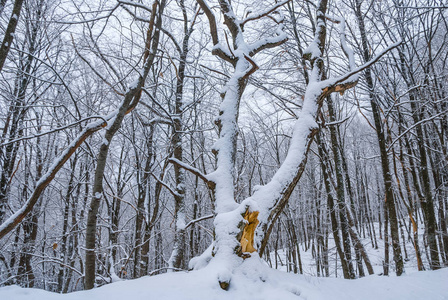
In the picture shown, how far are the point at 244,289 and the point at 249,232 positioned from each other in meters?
0.70

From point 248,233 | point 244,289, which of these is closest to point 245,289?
point 244,289

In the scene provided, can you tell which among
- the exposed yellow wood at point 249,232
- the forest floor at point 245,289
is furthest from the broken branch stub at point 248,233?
the forest floor at point 245,289

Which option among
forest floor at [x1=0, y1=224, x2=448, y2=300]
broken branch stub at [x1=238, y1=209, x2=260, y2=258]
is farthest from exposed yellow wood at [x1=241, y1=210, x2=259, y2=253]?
forest floor at [x1=0, y1=224, x2=448, y2=300]

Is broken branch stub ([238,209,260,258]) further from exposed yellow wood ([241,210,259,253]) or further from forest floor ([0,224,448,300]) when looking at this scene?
forest floor ([0,224,448,300])

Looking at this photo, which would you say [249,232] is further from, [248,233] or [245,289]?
[245,289]

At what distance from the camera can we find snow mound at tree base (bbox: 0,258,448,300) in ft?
6.03

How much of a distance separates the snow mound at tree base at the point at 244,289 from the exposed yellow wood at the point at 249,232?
139 mm

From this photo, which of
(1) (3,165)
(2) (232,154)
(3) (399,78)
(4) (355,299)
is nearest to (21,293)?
(2) (232,154)

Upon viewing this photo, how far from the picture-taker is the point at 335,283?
288 centimetres

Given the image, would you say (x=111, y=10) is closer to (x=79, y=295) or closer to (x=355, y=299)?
(x=79, y=295)

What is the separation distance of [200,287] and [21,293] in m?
1.27

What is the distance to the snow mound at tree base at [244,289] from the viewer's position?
1839mm

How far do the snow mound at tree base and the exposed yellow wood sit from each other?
139 millimetres

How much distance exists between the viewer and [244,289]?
2.12 meters
